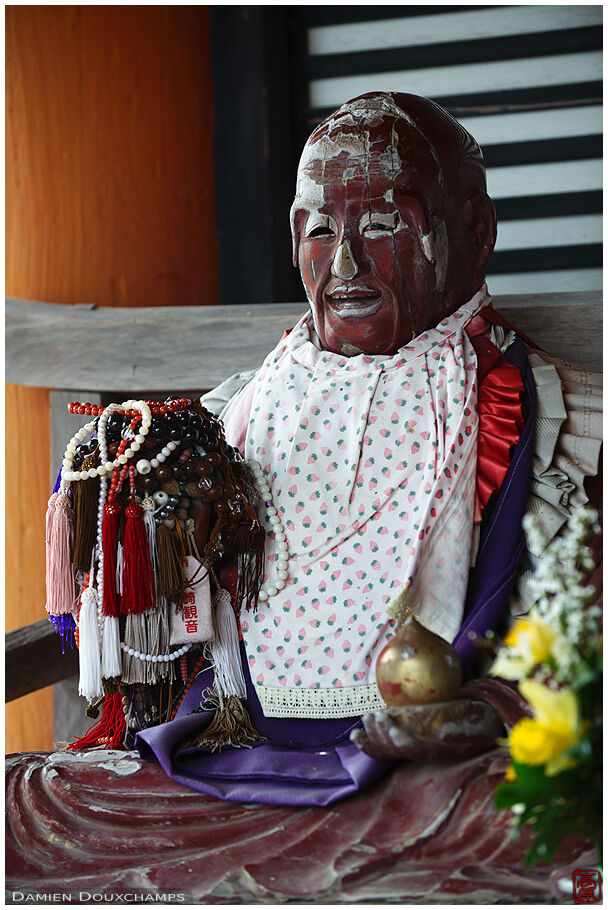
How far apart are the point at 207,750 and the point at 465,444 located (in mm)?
783

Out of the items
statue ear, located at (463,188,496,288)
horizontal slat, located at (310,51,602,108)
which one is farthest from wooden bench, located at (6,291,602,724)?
horizontal slat, located at (310,51,602,108)

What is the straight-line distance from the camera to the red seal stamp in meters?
1.69

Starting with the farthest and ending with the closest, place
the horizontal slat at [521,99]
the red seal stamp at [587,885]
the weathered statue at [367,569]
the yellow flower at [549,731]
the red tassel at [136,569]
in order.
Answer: the horizontal slat at [521,99] < the red tassel at [136,569] < the weathered statue at [367,569] < the red seal stamp at [587,885] < the yellow flower at [549,731]

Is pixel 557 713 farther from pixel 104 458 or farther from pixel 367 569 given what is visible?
pixel 104 458

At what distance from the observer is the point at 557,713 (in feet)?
4.26

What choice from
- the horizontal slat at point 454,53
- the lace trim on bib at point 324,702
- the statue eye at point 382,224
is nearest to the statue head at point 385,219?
the statue eye at point 382,224

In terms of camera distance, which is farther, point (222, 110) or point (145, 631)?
point (222, 110)

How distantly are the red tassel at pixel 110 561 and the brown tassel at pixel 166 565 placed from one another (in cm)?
8

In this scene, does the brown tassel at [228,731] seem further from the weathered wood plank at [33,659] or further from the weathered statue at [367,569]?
the weathered wood plank at [33,659]

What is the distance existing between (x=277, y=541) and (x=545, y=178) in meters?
1.94

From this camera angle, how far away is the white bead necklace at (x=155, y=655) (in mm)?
2145

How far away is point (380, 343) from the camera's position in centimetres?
240

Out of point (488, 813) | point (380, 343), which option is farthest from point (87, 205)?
point (488, 813)

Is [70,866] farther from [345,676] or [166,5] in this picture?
[166,5]
